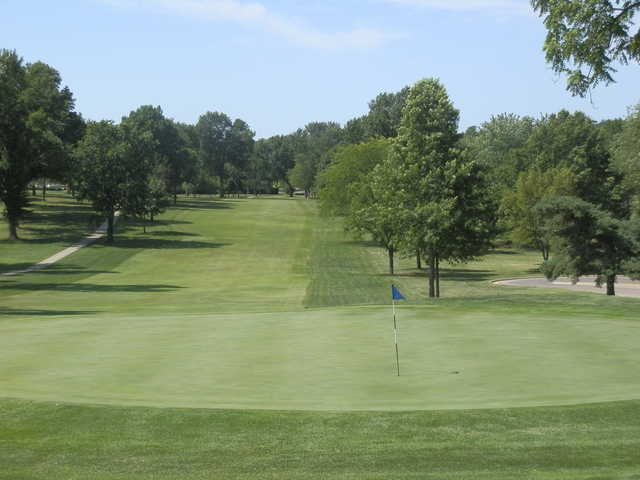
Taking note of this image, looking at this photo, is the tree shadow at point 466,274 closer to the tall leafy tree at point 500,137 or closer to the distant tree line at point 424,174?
the distant tree line at point 424,174

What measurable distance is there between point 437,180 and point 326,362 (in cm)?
3096

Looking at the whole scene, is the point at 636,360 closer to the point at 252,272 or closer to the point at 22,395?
the point at 22,395

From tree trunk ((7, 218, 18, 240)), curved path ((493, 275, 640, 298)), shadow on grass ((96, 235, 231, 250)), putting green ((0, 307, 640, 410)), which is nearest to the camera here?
putting green ((0, 307, 640, 410))

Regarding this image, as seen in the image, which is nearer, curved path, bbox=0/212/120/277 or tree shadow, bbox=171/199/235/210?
curved path, bbox=0/212/120/277

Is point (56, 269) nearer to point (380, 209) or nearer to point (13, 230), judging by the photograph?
point (13, 230)

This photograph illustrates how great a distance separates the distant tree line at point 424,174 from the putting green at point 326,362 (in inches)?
974

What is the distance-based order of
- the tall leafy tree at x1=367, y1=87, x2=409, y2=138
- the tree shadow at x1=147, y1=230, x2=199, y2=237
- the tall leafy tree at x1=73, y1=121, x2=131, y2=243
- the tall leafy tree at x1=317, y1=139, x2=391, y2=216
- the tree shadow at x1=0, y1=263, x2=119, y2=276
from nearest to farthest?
1. the tree shadow at x1=0, y1=263, x2=119, y2=276
2. the tall leafy tree at x1=73, y1=121, x2=131, y2=243
3. the tall leafy tree at x1=317, y1=139, x2=391, y2=216
4. the tree shadow at x1=147, y1=230, x2=199, y2=237
5. the tall leafy tree at x1=367, y1=87, x2=409, y2=138

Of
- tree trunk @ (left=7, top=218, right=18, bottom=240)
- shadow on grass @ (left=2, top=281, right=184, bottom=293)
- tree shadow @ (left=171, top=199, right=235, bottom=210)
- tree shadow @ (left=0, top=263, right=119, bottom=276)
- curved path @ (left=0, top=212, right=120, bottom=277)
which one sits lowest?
shadow on grass @ (left=2, top=281, right=184, bottom=293)

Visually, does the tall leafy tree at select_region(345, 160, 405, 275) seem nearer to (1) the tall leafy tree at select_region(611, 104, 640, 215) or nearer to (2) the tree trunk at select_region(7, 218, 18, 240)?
(1) the tall leafy tree at select_region(611, 104, 640, 215)

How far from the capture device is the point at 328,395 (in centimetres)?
1419

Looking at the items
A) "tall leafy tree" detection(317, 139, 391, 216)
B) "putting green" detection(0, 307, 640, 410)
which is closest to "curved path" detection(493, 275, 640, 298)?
"tall leafy tree" detection(317, 139, 391, 216)

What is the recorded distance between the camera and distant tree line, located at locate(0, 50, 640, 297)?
45.9 metres

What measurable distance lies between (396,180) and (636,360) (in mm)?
31821

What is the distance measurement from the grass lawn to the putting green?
55mm
